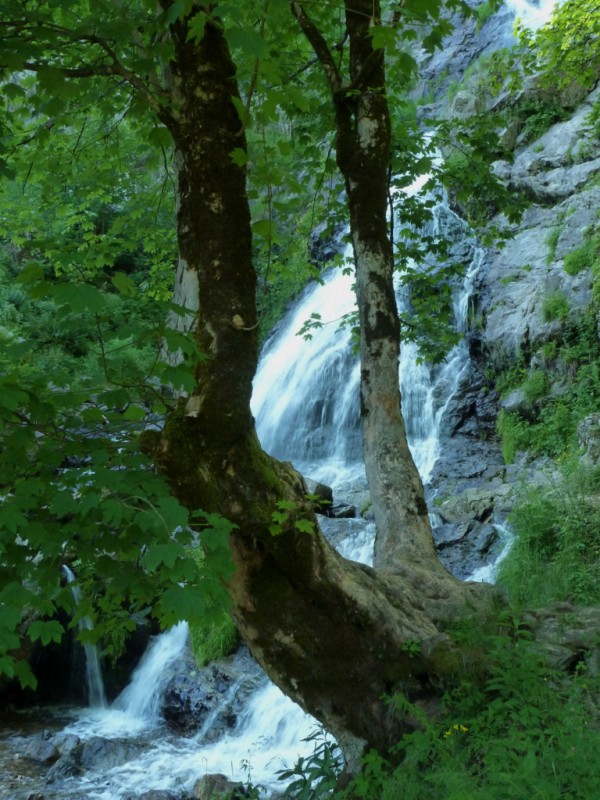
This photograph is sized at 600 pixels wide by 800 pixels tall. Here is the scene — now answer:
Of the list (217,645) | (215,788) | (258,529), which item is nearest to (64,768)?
(215,788)

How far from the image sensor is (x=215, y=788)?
595cm

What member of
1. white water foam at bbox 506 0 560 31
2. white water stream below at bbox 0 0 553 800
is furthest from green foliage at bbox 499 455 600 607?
white water foam at bbox 506 0 560 31

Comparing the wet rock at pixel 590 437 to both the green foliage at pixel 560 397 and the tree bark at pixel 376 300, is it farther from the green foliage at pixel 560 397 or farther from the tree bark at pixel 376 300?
the tree bark at pixel 376 300

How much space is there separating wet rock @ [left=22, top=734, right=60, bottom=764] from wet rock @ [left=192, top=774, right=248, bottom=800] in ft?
6.44

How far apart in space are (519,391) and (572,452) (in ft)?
7.85

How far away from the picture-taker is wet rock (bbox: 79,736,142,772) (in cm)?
706

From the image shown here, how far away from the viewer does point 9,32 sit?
291 cm

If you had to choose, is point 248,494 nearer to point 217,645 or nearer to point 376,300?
point 376,300

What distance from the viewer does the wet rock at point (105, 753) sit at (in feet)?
23.2

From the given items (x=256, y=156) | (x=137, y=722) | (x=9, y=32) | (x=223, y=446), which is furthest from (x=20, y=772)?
(x=9, y=32)

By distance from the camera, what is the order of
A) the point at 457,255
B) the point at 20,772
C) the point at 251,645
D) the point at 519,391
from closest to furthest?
the point at 251,645, the point at 20,772, the point at 519,391, the point at 457,255

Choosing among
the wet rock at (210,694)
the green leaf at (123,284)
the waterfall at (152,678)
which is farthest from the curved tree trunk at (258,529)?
the waterfall at (152,678)

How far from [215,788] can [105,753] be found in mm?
1824

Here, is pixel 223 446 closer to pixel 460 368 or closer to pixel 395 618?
pixel 395 618
